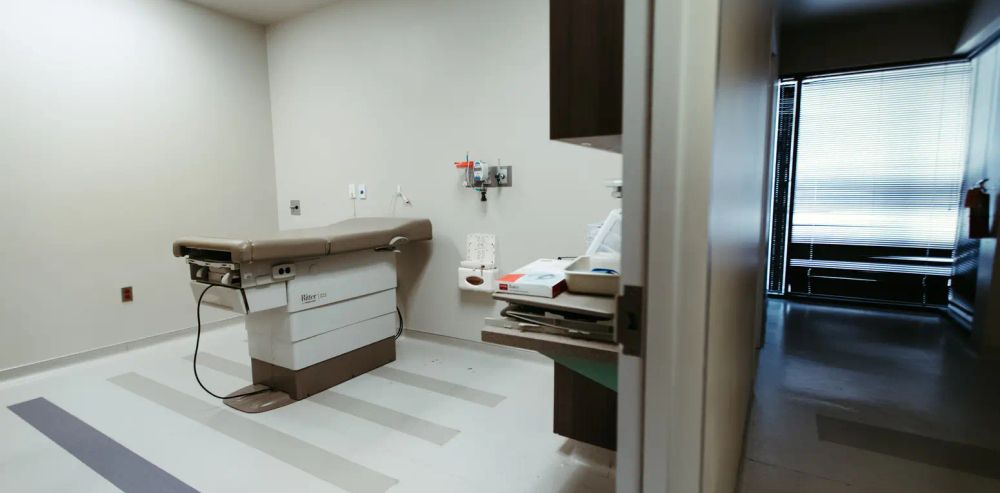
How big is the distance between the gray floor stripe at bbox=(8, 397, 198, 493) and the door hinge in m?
1.89

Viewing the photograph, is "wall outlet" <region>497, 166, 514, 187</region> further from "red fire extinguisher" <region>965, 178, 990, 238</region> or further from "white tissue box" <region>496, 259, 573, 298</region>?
"red fire extinguisher" <region>965, 178, 990, 238</region>

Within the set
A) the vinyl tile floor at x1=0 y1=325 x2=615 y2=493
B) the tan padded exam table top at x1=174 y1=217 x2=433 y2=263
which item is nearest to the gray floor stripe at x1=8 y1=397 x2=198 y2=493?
the vinyl tile floor at x1=0 y1=325 x2=615 y2=493

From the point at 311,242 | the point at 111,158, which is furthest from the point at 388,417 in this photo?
the point at 111,158

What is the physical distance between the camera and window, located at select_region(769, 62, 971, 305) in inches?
167

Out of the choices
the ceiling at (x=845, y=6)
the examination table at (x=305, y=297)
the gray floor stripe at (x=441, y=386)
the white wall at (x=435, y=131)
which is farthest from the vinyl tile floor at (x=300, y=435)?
the ceiling at (x=845, y=6)

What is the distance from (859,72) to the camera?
4488mm

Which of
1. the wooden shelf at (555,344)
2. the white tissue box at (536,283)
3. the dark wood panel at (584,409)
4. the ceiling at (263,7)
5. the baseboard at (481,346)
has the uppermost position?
the ceiling at (263,7)

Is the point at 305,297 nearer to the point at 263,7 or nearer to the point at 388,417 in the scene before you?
the point at 388,417

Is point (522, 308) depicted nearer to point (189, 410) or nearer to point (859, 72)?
point (189, 410)

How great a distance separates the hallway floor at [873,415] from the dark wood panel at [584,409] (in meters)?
0.56

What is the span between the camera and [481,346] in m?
3.26

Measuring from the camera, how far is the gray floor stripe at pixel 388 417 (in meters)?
2.15

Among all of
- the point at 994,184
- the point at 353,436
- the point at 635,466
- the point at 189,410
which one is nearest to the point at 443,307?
the point at 353,436

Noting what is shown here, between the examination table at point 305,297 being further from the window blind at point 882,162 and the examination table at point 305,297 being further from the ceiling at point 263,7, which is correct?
the window blind at point 882,162
